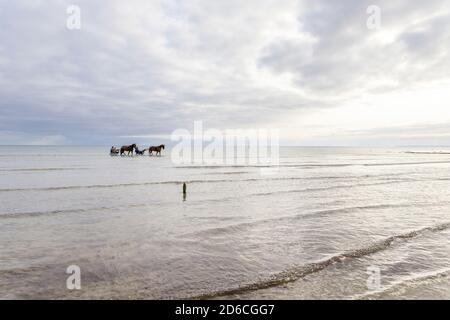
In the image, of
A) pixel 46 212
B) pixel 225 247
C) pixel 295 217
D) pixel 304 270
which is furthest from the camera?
pixel 46 212

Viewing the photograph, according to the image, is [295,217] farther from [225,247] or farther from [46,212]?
[46,212]

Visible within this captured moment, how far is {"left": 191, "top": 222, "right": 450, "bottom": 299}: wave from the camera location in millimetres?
5875

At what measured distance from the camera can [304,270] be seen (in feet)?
22.5

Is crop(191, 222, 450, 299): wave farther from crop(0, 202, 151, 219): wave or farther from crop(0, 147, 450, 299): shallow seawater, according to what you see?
crop(0, 202, 151, 219): wave

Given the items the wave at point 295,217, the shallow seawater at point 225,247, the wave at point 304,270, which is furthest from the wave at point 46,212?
the wave at point 304,270

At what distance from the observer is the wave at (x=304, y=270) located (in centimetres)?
587

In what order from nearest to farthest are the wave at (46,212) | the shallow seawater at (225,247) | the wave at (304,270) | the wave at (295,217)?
the wave at (304,270), the shallow seawater at (225,247), the wave at (295,217), the wave at (46,212)

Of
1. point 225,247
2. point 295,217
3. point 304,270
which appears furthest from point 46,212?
point 304,270

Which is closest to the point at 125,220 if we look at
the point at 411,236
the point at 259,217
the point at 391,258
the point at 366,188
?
the point at 259,217

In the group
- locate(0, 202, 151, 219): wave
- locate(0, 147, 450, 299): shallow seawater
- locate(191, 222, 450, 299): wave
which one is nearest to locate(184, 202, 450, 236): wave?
locate(0, 147, 450, 299): shallow seawater

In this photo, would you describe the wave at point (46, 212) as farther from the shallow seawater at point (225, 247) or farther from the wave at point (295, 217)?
the wave at point (295, 217)

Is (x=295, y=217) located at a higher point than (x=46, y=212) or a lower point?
lower
